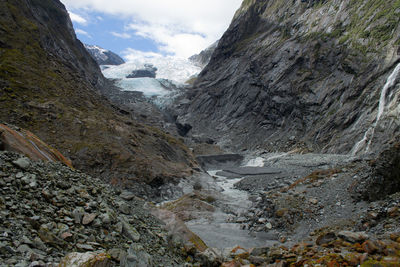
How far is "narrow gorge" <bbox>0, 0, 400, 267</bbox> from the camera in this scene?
5.54 m

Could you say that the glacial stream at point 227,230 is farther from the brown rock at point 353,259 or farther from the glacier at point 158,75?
the glacier at point 158,75

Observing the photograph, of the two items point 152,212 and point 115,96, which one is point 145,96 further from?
point 152,212

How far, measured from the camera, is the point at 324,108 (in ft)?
154

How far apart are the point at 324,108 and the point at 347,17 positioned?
1856cm

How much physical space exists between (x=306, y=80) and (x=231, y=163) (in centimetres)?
2341

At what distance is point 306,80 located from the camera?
54.5 metres

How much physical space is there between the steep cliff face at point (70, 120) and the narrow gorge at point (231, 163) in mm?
129

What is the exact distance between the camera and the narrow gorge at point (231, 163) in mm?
5543

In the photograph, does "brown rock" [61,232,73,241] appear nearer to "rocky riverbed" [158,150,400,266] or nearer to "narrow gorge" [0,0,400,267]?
"narrow gorge" [0,0,400,267]

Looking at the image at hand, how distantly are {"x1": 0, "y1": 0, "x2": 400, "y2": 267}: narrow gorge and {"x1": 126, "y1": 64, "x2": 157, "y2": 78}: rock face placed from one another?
89808 millimetres

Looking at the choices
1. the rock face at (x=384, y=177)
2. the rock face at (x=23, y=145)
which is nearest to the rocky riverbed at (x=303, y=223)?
the rock face at (x=384, y=177)

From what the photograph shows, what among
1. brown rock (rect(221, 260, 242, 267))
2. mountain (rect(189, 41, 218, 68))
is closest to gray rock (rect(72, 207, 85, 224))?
brown rock (rect(221, 260, 242, 267))

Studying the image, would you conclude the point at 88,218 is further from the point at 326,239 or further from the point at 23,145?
the point at 326,239

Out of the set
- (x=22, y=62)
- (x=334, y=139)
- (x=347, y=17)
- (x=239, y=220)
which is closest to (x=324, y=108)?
(x=334, y=139)
